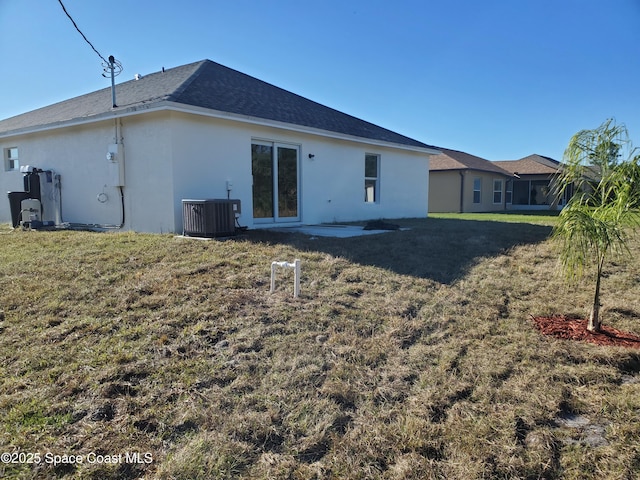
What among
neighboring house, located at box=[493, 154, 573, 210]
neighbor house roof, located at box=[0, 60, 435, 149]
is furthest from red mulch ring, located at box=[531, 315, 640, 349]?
neighboring house, located at box=[493, 154, 573, 210]

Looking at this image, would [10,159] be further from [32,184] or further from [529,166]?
[529,166]

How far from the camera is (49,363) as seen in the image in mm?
3348

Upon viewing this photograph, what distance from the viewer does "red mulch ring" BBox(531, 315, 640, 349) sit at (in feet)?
12.5

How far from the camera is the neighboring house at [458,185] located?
878 inches

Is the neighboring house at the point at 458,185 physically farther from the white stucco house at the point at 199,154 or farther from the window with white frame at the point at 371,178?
the white stucco house at the point at 199,154

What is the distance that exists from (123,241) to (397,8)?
8.73 meters

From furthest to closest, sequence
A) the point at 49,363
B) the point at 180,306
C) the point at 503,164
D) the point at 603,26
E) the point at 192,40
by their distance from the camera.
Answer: the point at 503,164, the point at 192,40, the point at 603,26, the point at 180,306, the point at 49,363

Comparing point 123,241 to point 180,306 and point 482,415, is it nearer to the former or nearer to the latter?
point 180,306

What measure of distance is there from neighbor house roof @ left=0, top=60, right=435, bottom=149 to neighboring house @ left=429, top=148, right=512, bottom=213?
9230 millimetres

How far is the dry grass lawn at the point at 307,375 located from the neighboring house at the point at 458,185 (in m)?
17.1

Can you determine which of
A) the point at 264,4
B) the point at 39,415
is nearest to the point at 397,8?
the point at 264,4

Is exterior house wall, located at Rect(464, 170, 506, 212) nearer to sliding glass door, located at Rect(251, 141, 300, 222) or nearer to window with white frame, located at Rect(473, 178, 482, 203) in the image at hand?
window with white frame, located at Rect(473, 178, 482, 203)

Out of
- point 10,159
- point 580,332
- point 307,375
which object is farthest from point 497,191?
point 307,375

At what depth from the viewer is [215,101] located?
29.0 ft
